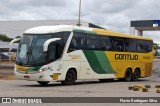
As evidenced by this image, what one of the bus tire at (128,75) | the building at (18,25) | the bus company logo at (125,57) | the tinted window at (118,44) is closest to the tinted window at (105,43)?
the tinted window at (118,44)

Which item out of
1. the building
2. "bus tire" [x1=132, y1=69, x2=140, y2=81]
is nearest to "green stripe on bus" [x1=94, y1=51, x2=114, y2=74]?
"bus tire" [x1=132, y1=69, x2=140, y2=81]

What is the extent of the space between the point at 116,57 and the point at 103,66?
1715mm

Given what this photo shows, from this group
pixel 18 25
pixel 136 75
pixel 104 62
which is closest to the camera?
pixel 104 62

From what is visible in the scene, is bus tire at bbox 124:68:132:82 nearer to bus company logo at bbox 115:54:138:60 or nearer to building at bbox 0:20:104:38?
bus company logo at bbox 115:54:138:60

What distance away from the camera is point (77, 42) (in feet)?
78.5

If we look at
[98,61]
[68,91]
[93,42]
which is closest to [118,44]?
[98,61]

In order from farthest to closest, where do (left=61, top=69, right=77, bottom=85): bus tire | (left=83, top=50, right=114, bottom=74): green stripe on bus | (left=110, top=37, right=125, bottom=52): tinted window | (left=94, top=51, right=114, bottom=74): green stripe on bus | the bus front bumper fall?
(left=110, top=37, right=125, bottom=52): tinted window < (left=94, top=51, right=114, bottom=74): green stripe on bus < (left=83, top=50, right=114, bottom=74): green stripe on bus < (left=61, top=69, right=77, bottom=85): bus tire < the bus front bumper

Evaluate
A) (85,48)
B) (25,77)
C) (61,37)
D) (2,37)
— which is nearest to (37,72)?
(25,77)

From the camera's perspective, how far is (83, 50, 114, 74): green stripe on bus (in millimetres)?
25109

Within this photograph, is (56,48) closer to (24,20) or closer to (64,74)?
(64,74)

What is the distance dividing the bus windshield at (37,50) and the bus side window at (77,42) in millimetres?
720

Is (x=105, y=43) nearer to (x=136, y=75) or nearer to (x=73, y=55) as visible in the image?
(x=73, y=55)

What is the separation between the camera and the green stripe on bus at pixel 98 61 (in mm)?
25109

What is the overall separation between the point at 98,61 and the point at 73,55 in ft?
8.90
